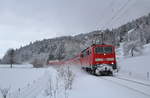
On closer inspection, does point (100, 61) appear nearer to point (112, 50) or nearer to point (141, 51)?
point (112, 50)

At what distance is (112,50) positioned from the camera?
20.1m

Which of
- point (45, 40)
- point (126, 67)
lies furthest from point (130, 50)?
point (45, 40)

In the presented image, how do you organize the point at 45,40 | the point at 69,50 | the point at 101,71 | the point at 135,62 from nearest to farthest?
the point at 101,71 → the point at 135,62 → the point at 69,50 → the point at 45,40

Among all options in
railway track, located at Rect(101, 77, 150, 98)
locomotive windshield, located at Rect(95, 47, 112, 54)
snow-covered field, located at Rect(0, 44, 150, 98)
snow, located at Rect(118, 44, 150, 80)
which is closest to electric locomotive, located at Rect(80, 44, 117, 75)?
locomotive windshield, located at Rect(95, 47, 112, 54)

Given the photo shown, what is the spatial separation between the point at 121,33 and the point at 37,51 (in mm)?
67014

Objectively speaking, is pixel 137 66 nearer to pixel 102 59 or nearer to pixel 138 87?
pixel 102 59

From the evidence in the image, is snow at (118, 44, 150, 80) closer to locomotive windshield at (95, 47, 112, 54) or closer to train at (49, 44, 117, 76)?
train at (49, 44, 117, 76)

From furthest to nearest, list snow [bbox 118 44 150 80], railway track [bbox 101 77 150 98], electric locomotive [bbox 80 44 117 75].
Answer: snow [bbox 118 44 150 80], electric locomotive [bbox 80 44 117 75], railway track [bbox 101 77 150 98]

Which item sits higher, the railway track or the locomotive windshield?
the locomotive windshield

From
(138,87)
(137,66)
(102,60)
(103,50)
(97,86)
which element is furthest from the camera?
(137,66)

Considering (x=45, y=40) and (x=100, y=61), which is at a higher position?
(x=45, y=40)

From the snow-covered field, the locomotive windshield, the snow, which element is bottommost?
the snow-covered field

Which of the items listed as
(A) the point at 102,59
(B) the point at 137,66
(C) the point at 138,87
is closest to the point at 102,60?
(A) the point at 102,59

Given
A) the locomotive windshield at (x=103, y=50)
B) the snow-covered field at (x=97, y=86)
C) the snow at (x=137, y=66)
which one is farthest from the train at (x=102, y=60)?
the snow at (x=137, y=66)
